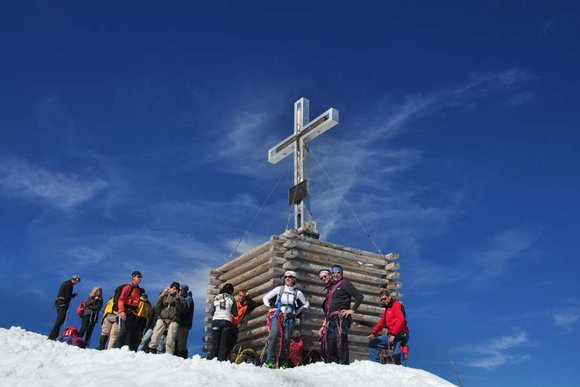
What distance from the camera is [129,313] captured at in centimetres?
1377

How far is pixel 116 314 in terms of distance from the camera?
13953mm

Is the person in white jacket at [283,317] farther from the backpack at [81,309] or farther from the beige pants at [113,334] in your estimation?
the backpack at [81,309]

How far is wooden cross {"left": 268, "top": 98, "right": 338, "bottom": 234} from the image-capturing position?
17.5 meters

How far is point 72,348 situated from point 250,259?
7139 millimetres

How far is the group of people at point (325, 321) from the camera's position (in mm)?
12016

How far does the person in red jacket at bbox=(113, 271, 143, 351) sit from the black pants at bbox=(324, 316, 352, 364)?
15.9ft

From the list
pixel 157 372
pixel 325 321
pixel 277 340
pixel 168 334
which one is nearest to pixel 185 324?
pixel 168 334

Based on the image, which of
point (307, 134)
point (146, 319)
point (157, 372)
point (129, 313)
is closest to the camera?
point (157, 372)

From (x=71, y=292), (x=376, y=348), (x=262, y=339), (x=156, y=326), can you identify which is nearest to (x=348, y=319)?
(x=376, y=348)

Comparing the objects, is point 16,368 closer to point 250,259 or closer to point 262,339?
point 262,339

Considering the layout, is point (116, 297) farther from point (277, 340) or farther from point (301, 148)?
point (301, 148)

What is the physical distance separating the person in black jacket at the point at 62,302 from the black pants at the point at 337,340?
7.65 m

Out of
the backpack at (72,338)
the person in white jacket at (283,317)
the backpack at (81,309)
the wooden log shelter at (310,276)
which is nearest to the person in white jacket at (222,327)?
the person in white jacket at (283,317)

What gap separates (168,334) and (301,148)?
304 inches
